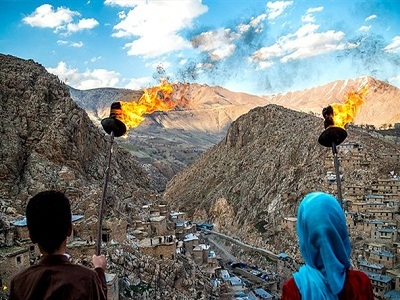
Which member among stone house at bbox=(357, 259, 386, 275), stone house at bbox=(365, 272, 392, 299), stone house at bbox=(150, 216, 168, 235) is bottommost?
stone house at bbox=(365, 272, 392, 299)

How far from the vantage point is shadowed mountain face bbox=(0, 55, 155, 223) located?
24234 mm

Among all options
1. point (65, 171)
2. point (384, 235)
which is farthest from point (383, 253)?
point (65, 171)

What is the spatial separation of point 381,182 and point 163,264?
36.7m

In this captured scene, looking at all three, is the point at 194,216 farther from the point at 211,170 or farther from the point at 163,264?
the point at 163,264

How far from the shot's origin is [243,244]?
4906 cm

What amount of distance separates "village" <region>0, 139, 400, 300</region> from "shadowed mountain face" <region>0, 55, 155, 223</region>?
7.22ft

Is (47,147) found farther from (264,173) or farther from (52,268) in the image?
(264,173)

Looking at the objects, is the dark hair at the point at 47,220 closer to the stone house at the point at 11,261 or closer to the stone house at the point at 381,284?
the stone house at the point at 11,261

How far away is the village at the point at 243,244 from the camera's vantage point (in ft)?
56.9

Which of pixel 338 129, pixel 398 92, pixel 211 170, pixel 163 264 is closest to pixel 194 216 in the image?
pixel 211 170

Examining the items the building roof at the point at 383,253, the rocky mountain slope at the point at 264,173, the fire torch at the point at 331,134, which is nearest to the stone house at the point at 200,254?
the building roof at the point at 383,253

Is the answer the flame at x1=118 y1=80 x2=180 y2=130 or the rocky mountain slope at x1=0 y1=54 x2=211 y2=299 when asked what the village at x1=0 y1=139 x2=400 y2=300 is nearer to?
the rocky mountain slope at x1=0 y1=54 x2=211 y2=299

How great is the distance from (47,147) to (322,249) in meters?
27.5

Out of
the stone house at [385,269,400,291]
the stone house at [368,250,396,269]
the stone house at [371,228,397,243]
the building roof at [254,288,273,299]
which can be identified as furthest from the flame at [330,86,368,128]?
the stone house at [371,228,397,243]
